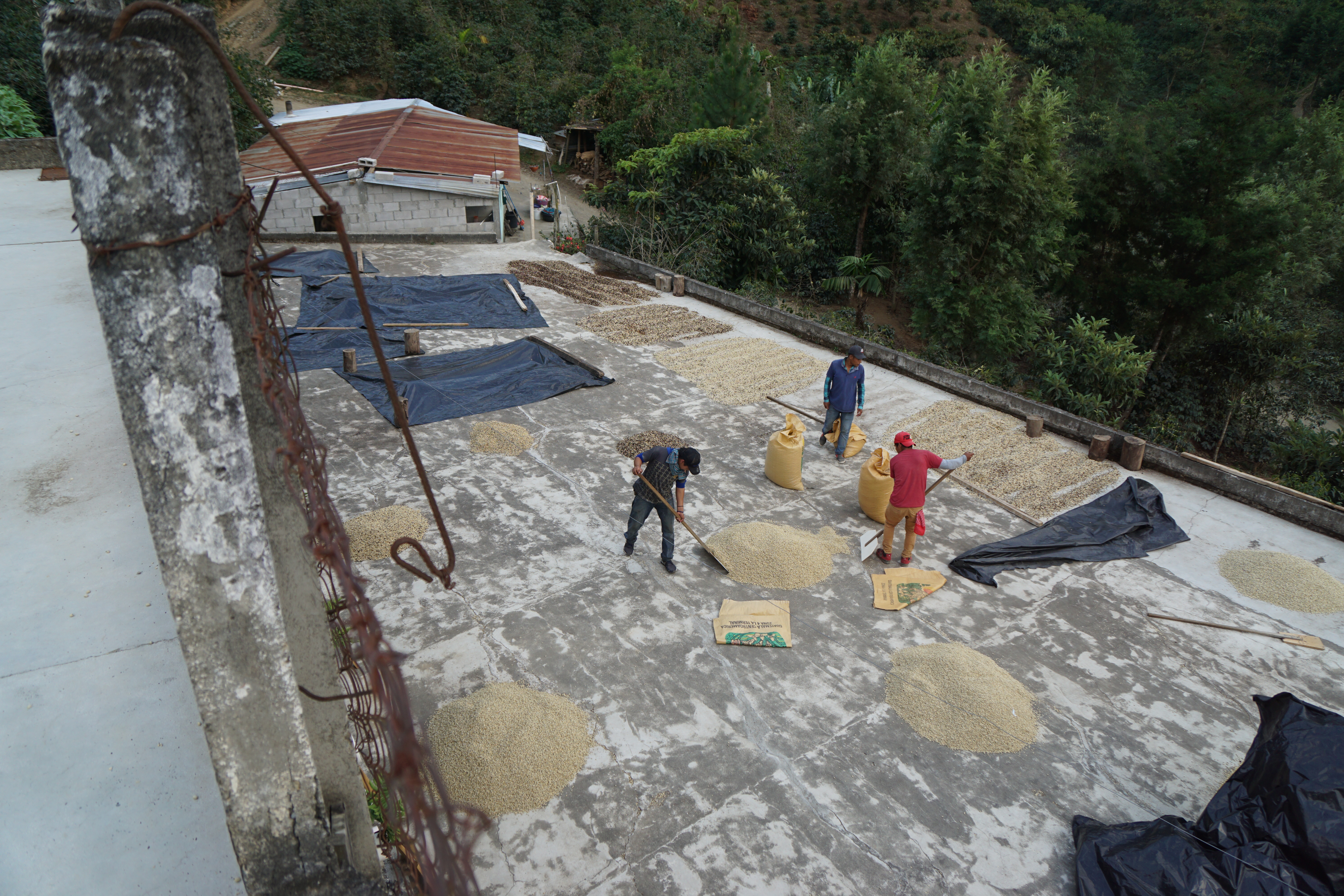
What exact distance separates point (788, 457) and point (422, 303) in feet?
25.2

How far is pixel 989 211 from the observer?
15898mm

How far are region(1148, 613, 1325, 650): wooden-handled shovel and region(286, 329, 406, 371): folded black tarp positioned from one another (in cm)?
954

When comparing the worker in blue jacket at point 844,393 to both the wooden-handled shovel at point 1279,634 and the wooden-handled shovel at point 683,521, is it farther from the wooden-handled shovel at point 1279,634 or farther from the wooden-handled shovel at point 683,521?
the wooden-handled shovel at point 1279,634

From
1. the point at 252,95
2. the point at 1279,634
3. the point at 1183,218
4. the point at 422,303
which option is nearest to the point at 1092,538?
the point at 1279,634

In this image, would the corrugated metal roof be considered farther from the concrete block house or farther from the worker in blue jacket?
the worker in blue jacket

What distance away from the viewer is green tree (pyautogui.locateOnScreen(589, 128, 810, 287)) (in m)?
18.2

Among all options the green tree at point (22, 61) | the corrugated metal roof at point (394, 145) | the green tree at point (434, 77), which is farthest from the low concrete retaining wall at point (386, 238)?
the green tree at point (434, 77)

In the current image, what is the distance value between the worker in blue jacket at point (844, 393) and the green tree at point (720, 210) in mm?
9541

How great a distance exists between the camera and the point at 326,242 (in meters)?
16.4

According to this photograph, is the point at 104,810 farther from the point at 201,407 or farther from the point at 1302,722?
the point at 1302,722

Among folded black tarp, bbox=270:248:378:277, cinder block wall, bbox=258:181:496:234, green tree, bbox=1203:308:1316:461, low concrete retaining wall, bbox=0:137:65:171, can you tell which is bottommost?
green tree, bbox=1203:308:1316:461

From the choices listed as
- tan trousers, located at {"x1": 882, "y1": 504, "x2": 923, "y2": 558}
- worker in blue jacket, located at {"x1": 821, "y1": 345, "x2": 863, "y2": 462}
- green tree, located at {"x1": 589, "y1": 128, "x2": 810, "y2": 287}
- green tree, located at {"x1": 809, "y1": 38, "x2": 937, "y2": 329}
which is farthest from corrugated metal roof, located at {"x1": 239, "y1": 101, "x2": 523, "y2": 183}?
tan trousers, located at {"x1": 882, "y1": 504, "x2": 923, "y2": 558}

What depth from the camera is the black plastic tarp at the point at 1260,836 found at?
3781 millimetres

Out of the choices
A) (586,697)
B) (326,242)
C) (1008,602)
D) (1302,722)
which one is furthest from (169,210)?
(326,242)
